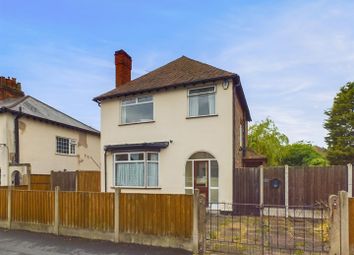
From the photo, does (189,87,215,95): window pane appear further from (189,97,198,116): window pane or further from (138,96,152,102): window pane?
(138,96,152,102): window pane

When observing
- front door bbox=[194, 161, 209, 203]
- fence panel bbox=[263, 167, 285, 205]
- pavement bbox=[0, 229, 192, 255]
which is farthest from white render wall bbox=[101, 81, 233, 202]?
pavement bbox=[0, 229, 192, 255]

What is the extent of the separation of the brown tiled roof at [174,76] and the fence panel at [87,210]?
785cm

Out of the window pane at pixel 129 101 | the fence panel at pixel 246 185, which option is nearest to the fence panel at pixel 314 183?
the fence panel at pixel 246 185

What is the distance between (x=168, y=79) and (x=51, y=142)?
1071cm

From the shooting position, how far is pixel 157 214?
335 inches

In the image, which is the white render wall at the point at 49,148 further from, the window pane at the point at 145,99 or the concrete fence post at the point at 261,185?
the concrete fence post at the point at 261,185

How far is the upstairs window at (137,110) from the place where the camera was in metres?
16.9

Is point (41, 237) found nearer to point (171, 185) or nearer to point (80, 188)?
point (171, 185)

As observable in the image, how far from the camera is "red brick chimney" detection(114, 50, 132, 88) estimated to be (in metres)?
19.8

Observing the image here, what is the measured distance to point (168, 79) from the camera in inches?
663

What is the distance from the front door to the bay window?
2.13 m

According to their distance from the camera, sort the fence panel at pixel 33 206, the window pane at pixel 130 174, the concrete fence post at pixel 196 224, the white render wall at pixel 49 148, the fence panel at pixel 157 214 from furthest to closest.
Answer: the white render wall at pixel 49 148, the window pane at pixel 130 174, the fence panel at pixel 33 206, the fence panel at pixel 157 214, the concrete fence post at pixel 196 224

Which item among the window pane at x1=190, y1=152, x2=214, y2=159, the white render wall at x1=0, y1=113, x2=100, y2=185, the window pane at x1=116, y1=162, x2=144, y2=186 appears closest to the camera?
the window pane at x1=190, y1=152, x2=214, y2=159

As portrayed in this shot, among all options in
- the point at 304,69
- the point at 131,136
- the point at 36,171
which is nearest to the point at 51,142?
the point at 36,171
